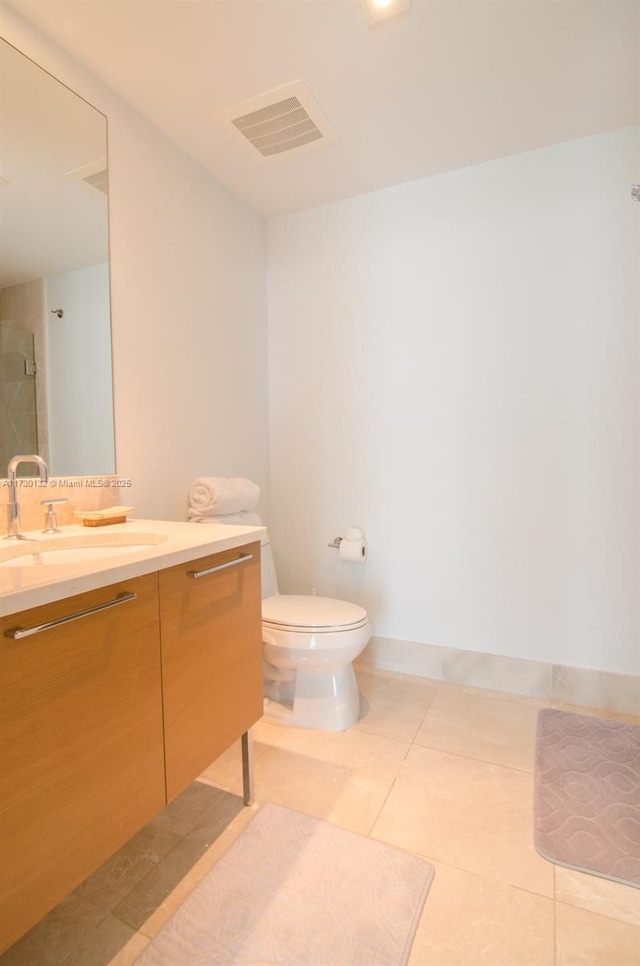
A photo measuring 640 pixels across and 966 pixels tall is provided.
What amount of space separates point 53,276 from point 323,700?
1.76 metres

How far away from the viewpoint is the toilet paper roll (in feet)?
7.38

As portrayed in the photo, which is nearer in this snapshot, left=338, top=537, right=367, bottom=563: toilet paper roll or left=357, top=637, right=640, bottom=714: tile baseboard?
left=357, top=637, right=640, bottom=714: tile baseboard

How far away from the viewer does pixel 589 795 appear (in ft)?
4.68

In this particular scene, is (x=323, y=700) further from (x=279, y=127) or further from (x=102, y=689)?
(x=279, y=127)

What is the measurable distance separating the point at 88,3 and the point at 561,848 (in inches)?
104

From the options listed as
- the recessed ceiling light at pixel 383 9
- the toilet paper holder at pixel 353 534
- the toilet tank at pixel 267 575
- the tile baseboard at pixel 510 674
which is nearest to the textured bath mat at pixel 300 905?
the toilet tank at pixel 267 575

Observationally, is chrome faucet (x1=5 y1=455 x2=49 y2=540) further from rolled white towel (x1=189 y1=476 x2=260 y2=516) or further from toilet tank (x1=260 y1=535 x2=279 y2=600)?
toilet tank (x1=260 y1=535 x2=279 y2=600)

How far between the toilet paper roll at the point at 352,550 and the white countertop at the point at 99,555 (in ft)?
3.23

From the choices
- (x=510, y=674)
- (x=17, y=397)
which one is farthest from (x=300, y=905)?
(x=17, y=397)

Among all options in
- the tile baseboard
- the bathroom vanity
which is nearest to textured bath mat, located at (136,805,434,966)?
the bathroom vanity

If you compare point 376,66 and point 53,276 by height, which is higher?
point 376,66

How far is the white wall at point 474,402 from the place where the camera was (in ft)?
6.20

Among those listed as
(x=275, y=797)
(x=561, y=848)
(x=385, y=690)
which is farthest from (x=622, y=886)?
(x=385, y=690)

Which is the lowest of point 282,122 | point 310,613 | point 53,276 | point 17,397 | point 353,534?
point 310,613
